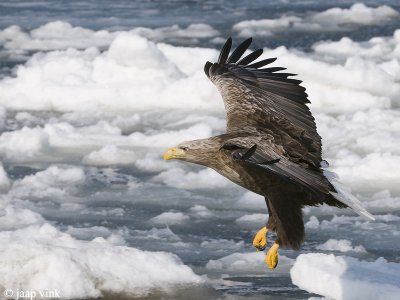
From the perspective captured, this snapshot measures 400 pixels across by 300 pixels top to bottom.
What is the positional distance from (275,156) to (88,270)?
2254mm

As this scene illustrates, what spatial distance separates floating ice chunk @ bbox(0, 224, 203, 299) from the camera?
7.53m

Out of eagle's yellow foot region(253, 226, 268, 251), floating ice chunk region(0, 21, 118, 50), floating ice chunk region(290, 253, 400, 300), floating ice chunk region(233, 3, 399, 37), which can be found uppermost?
floating ice chunk region(233, 3, 399, 37)

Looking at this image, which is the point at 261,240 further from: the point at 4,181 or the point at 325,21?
the point at 325,21

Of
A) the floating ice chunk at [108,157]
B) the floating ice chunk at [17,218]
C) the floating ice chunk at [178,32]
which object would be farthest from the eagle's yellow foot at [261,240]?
the floating ice chunk at [178,32]

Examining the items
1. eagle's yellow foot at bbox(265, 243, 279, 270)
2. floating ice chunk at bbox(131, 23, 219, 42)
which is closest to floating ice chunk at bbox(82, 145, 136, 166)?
eagle's yellow foot at bbox(265, 243, 279, 270)

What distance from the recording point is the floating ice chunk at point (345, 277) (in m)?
6.98

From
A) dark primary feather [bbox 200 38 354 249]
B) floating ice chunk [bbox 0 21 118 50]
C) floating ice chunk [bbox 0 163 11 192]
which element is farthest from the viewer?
floating ice chunk [bbox 0 21 118 50]

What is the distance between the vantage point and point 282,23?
1903cm

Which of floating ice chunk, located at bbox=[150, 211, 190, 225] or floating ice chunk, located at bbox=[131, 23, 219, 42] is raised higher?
floating ice chunk, located at bbox=[131, 23, 219, 42]

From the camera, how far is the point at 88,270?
7695 mm

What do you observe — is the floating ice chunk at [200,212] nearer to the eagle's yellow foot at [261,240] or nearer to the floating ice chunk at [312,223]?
the floating ice chunk at [312,223]

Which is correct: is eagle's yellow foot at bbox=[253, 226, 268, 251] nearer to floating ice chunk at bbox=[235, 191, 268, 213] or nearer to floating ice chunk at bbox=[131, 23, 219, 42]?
floating ice chunk at bbox=[235, 191, 268, 213]

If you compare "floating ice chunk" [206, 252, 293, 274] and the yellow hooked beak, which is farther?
"floating ice chunk" [206, 252, 293, 274]

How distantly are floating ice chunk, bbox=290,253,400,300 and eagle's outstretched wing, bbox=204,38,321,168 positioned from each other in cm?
99
